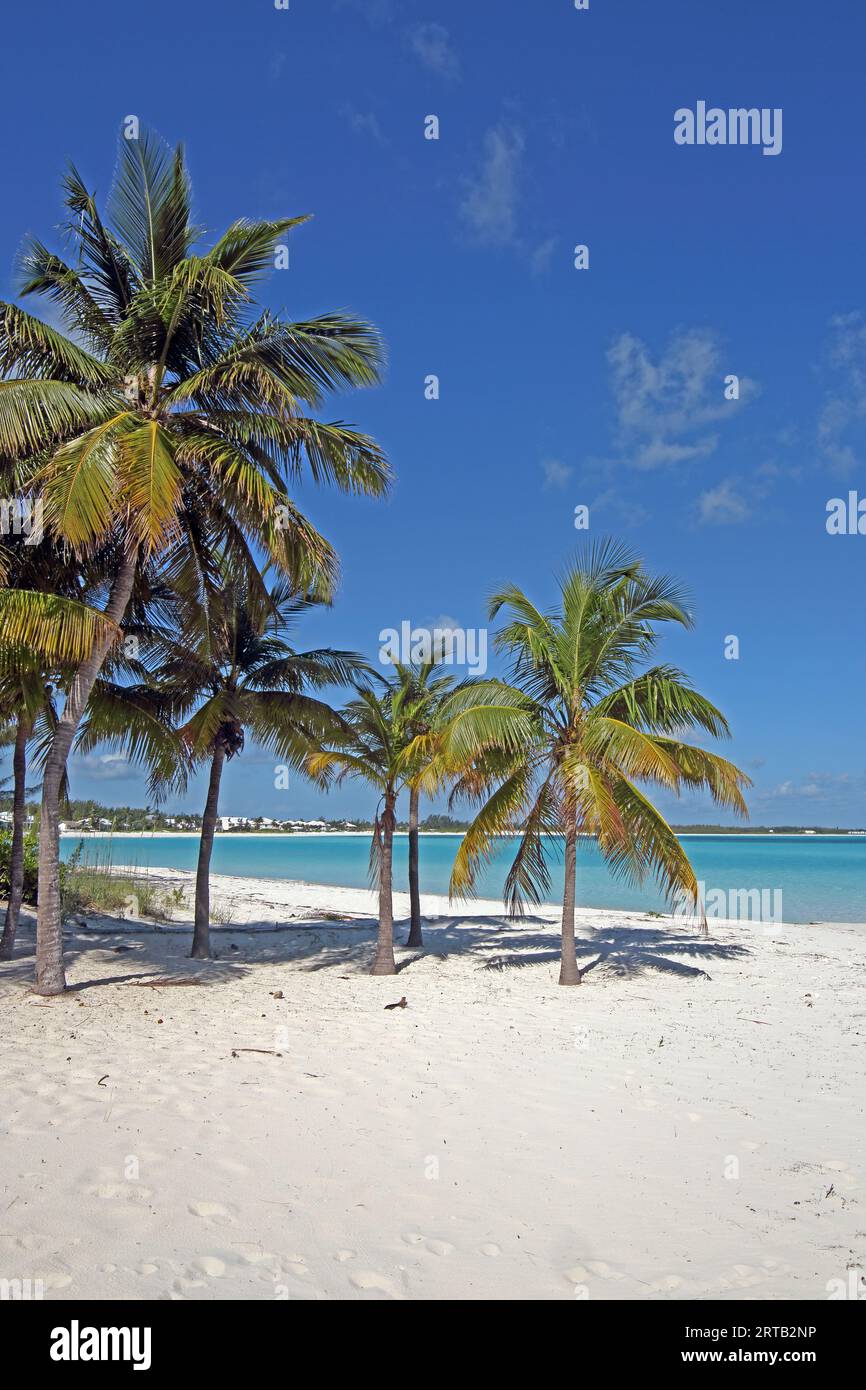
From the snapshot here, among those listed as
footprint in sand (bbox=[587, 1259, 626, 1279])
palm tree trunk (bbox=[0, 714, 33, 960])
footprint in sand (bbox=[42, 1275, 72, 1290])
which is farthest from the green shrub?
footprint in sand (bbox=[587, 1259, 626, 1279])

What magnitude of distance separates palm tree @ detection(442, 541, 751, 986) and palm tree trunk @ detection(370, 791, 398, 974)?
115 cm

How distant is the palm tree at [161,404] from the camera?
9.62 metres

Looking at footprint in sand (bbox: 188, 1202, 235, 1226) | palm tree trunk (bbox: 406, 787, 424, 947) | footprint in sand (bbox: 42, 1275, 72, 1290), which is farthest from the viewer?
palm tree trunk (bbox: 406, 787, 424, 947)

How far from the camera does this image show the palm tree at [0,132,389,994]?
9617 mm

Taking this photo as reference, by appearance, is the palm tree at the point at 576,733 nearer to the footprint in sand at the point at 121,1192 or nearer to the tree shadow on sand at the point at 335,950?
the tree shadow on sand at the point at 335,950

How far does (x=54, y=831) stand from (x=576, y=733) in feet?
23.9

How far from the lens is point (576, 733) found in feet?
41.8

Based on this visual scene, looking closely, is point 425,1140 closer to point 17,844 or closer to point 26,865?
point 17,844

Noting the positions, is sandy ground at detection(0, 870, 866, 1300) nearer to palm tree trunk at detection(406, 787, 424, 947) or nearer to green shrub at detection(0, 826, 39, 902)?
palm tree trunk at detection(406, 787, 424, 947)

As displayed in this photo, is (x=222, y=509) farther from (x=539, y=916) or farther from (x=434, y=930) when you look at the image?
(x=539, y=916)

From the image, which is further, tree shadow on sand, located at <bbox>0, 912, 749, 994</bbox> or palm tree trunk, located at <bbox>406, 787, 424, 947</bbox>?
palm tree trunk, located at <bbox>406, 787, 424, 947</bbox>

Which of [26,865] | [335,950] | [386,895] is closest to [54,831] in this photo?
[386,895]
